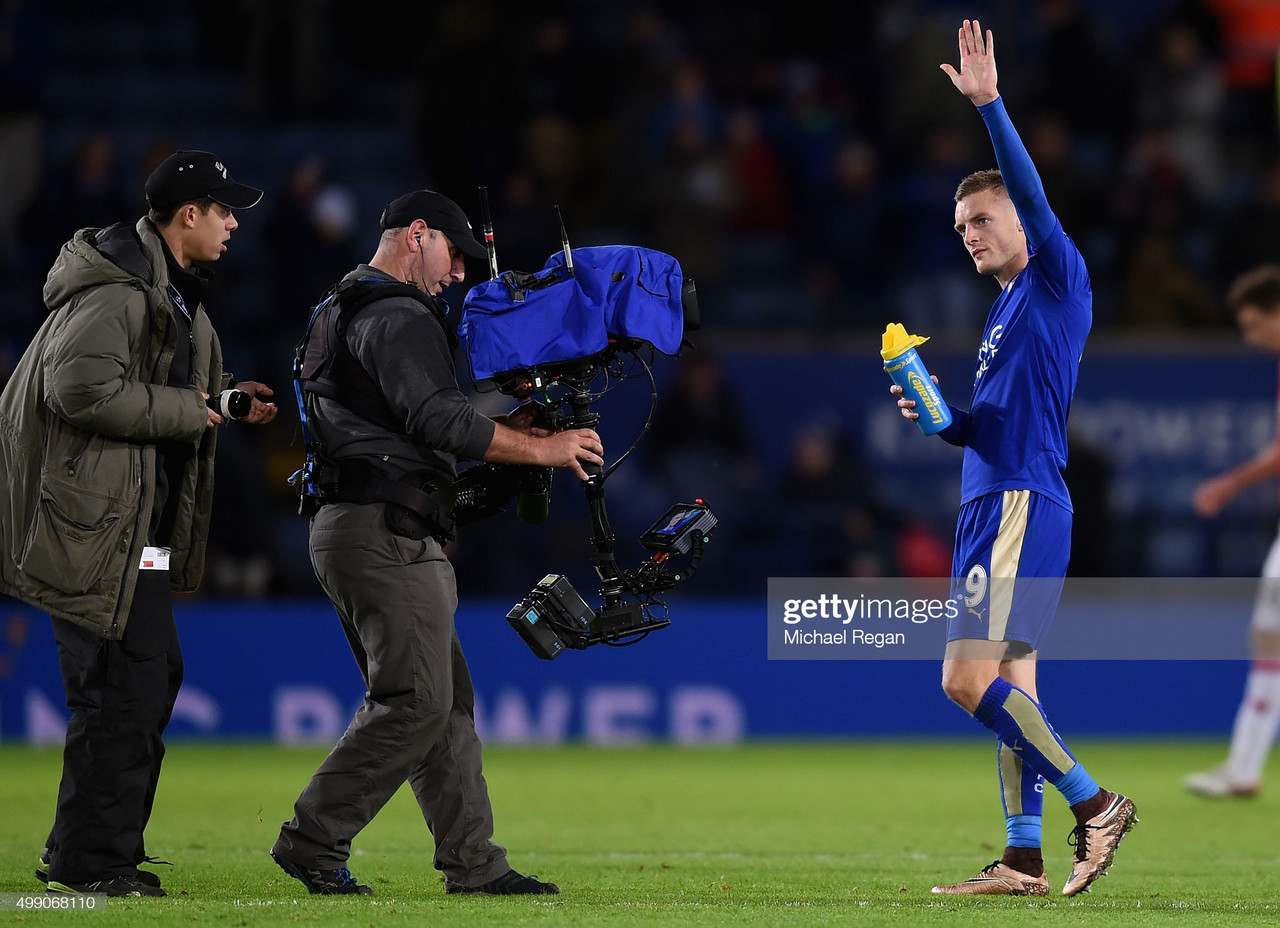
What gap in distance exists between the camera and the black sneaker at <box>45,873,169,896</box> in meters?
5.52

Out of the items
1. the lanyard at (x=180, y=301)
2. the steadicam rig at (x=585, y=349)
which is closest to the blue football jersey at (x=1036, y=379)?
the steadicam rig at (x=585, y=349)

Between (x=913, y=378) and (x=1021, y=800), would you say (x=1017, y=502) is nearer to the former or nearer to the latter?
(x=913, y=378)

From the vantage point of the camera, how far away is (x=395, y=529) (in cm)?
567

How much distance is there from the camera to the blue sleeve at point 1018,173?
5.70 metres

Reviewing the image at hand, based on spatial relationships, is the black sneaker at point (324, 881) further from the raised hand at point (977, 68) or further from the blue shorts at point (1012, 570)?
the raised hand at point (977, 68)

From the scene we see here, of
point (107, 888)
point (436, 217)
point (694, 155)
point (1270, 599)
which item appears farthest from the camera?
point (694, 155)

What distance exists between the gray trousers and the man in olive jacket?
0.56 metres

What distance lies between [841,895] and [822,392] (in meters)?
8.06

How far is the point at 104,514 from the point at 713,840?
11.0 feet

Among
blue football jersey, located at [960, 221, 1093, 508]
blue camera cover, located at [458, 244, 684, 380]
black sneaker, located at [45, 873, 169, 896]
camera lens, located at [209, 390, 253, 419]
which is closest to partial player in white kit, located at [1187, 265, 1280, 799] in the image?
blue football jersey, located at [960, 221, 1093, 508]

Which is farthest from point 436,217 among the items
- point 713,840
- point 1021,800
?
point 713,840

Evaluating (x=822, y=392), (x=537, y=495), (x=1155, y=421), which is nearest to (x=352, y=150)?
(x=822, y=392)

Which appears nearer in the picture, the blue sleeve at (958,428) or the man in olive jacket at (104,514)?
the man in olive jacket at (104,514)

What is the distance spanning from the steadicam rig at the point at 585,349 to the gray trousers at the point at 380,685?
33 centimetres
